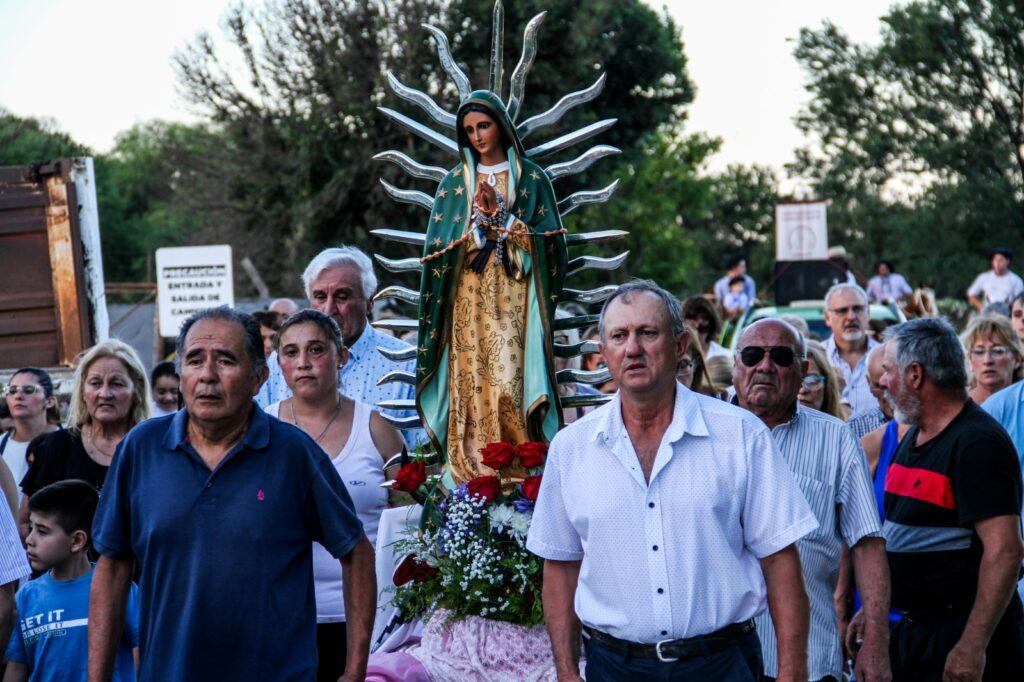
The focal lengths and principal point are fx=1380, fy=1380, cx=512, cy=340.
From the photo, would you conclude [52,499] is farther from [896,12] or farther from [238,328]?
[896,12]

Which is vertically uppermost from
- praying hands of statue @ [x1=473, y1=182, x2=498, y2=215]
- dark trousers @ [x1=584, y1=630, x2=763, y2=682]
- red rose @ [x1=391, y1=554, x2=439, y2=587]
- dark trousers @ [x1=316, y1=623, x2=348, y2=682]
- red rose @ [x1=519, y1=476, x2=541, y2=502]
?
praying hands of statue @ [x1=473, y1=182, x2=498, y2=215]

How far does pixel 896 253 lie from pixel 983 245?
2.97 metres

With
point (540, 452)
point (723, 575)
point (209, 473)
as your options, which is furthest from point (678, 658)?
point (540, 452)

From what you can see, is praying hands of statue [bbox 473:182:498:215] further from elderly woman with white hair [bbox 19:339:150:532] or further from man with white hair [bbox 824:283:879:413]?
man with white hair [bbox 824:283:879:413]

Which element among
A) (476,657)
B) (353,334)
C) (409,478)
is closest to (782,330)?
(409,478)

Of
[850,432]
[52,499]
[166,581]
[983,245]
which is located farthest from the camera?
[983,245]

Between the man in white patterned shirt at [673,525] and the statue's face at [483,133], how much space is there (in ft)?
6.79

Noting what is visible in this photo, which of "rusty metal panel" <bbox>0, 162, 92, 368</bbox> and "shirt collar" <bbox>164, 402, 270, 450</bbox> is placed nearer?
"shirt collar" <bbox>164, 402, 270, 450</bbox>

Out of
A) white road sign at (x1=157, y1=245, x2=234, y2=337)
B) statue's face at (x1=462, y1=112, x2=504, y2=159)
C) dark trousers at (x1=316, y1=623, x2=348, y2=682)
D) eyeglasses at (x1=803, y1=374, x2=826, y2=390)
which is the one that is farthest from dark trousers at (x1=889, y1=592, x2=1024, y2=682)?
white road sign at (x1=157, y1=245, x2=234, y2=337)

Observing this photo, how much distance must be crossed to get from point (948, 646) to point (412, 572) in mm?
2175

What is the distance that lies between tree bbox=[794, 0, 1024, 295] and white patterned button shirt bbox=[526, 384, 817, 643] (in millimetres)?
34699

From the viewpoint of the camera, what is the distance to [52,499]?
5652 millimetres

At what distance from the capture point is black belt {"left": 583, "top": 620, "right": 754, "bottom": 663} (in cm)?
390

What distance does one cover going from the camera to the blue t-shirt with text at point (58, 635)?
5.18 metres
